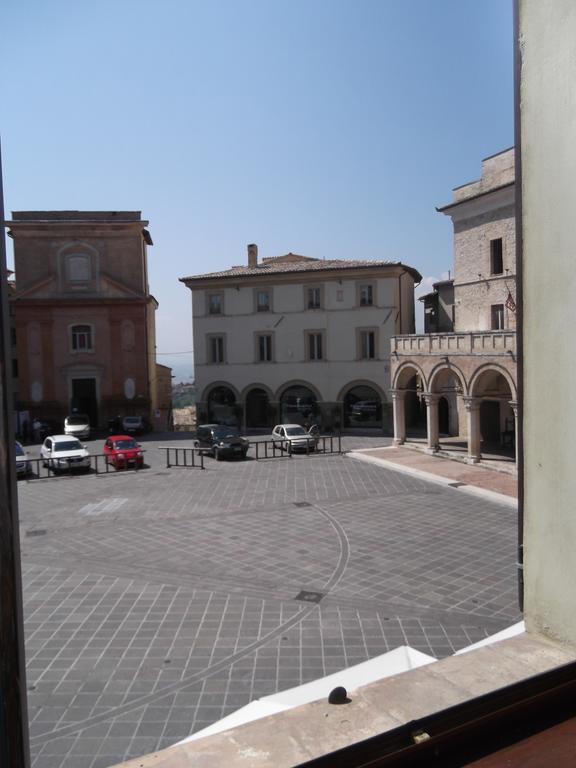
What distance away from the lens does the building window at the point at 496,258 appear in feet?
86.9

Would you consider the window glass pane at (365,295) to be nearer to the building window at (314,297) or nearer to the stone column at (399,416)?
the building window at (314,297)

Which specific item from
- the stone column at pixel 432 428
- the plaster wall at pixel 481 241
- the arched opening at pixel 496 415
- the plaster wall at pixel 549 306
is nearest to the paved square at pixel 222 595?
the plaster wall at pixel 549 306

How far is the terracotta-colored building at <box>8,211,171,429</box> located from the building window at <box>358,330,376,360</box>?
45.1ft

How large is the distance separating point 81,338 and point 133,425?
6.94m

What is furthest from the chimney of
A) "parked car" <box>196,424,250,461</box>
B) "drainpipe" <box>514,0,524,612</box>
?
"drainpipe" <box>514,0,524,612</box>

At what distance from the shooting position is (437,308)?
4078cm

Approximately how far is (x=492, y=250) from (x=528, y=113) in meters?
25.7

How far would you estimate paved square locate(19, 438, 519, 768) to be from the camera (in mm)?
7070

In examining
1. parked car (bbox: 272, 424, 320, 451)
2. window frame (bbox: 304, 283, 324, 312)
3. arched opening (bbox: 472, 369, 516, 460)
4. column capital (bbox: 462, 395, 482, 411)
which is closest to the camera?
column capital (bbox: 462, 395, 482, 411)

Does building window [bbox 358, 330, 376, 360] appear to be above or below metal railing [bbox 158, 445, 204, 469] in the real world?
above

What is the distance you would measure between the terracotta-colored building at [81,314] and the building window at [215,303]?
4453 millimetres

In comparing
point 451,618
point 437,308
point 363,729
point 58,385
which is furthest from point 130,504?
point 437,308

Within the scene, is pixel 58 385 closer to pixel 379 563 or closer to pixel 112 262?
pixel 112 262

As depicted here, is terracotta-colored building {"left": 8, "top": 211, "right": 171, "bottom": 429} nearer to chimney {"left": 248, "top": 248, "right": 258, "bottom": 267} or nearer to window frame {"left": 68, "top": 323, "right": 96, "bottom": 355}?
window frame {"left": 68, "top": 323, "right": 96, "bottom": 355}
